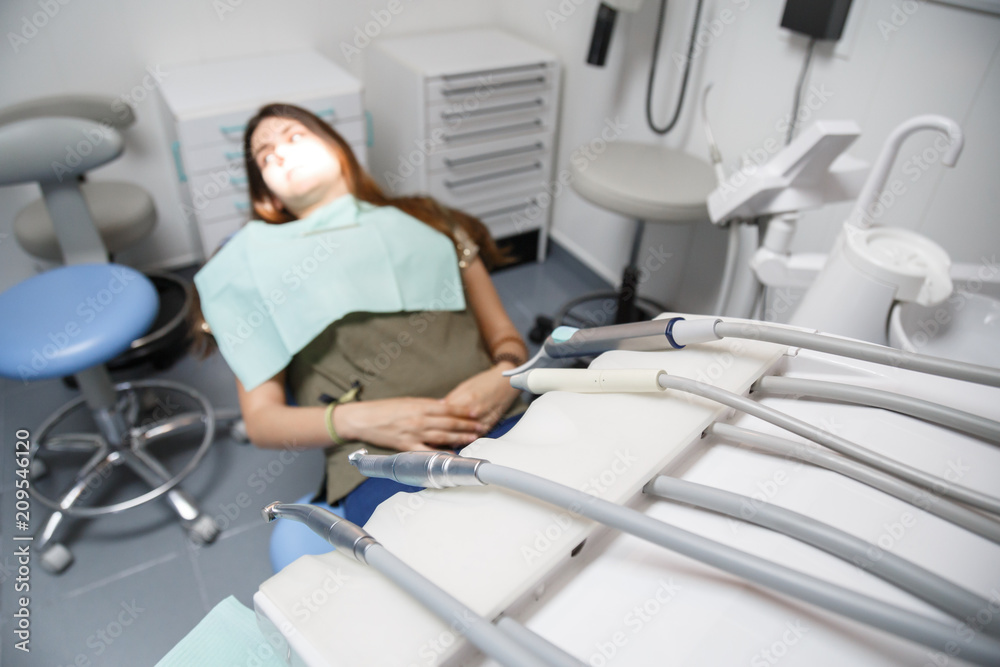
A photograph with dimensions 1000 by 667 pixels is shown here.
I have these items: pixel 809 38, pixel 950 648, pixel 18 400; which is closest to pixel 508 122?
pixel 809 38

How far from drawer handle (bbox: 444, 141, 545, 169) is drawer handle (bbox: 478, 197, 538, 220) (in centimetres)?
21

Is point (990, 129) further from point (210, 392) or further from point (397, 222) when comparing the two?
point (210, 392)

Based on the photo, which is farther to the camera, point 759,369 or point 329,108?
point 329,108

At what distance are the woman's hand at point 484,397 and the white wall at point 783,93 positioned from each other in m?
1.01

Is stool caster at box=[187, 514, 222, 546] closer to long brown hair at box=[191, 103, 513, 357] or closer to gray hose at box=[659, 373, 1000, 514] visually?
long brown hair at box=[191, 103, 513, 357]

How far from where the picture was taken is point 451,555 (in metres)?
0.45

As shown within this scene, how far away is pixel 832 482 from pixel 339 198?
100 cm

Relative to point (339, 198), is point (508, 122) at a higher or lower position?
lower

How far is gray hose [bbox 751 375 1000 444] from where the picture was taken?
0.51 metres

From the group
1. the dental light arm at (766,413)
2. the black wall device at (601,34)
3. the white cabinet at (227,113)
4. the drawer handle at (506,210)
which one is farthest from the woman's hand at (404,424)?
the drawer handle at (506,210)

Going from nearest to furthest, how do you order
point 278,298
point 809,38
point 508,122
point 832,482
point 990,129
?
point 832,482 → point 278,298 → point 990,129 → point 809,38 → point 508,122

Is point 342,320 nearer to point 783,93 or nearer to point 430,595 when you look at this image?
point 430,595

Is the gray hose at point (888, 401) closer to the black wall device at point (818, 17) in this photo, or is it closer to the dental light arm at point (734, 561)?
the dental light arm at point (734, 561)

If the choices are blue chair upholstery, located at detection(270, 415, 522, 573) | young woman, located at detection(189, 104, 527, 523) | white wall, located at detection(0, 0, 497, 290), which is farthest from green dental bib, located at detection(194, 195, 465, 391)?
white wall, located at detection(0, 0, 497, 290)
